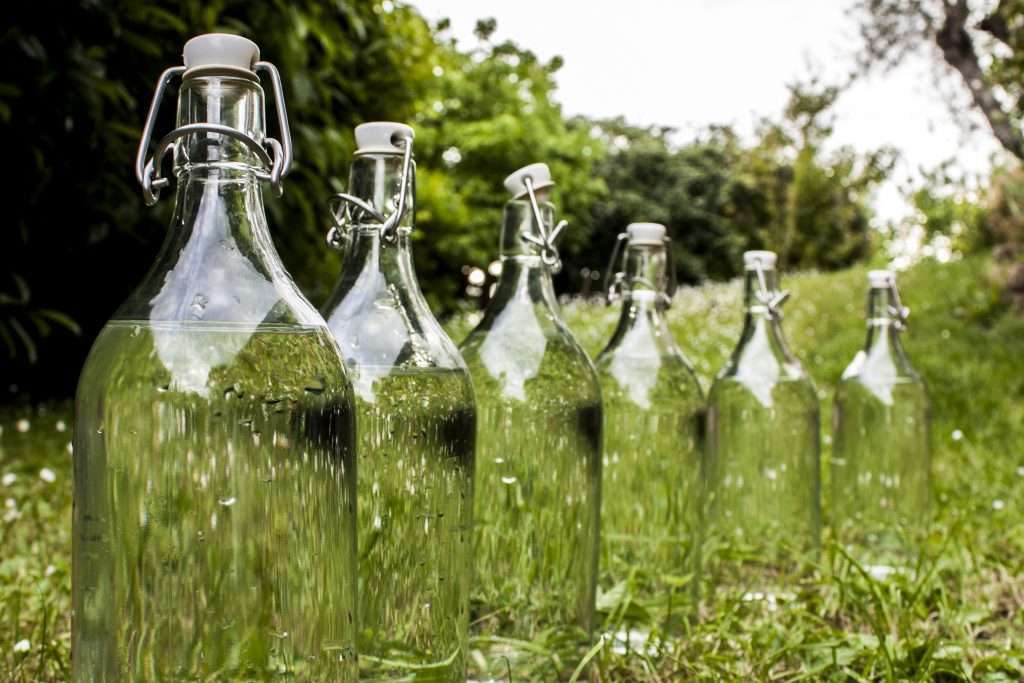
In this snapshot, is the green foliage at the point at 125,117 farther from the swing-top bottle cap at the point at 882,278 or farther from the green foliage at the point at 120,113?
the swing-top bottle cap at the point at 882,278

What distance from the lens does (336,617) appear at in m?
0.86

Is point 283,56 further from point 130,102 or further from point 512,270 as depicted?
point 512,270

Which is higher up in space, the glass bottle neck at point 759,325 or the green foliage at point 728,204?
the green foliage at point 728,204

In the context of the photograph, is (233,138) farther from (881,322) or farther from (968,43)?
(968,43)

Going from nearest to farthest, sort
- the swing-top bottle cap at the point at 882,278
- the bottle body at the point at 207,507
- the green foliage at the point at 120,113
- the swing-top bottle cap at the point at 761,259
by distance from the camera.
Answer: the bottle body at the point at 207,507, the swing-top bottle cap at the point at 761,259, the swing-top bottle cap at the point at 882,278, the green foliage at the point at 120,113

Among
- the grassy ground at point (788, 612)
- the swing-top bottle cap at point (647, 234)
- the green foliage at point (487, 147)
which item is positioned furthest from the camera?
the green foliage at point (487, 147)

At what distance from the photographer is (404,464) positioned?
1.01 metres

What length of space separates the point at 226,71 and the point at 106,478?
0.37 metres

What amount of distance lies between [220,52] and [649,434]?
1015 mm

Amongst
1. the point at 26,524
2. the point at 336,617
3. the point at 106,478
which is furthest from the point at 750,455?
the point at 26,524

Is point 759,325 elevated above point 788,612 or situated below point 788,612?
above

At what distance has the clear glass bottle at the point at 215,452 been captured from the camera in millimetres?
808

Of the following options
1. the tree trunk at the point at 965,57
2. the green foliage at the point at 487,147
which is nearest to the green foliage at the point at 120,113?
the tree trunk at the point at 965,57

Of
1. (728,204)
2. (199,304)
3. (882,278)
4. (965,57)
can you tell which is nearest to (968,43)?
(965,57)
